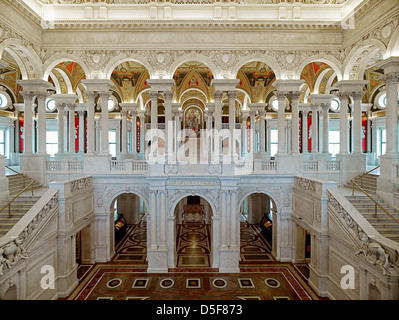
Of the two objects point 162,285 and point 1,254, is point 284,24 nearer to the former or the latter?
point 162,285

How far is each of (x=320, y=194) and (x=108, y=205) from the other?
32.6ft

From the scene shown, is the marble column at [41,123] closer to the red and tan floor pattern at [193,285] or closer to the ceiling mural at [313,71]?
the red and tan floor pattern at [193,285]

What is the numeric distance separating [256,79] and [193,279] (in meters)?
13.5

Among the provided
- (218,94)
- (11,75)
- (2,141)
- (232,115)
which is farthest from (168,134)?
(2,141)

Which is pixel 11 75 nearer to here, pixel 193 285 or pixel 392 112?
pixel 193 285

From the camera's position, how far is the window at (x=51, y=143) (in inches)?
826

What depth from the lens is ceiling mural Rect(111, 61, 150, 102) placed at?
17.5 metres

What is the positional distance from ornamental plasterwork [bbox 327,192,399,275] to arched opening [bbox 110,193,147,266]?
9396 millimetres

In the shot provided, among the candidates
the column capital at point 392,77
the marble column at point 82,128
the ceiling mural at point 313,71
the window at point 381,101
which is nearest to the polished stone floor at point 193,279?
the marble column at point 82,128

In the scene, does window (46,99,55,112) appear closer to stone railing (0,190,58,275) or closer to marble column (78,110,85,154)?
marble column (78,110,85,154)

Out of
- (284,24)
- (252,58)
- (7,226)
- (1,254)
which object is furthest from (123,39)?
(1,254)

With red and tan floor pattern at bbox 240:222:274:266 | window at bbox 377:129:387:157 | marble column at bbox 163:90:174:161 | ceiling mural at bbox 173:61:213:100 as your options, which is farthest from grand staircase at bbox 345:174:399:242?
ceiling mural at bbox 173:61:213:100

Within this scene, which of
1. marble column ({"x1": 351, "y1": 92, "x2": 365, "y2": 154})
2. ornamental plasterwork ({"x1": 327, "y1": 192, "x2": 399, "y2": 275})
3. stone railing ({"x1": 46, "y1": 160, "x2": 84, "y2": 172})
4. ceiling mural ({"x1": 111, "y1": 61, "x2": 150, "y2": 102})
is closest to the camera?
ornamental plasterwork ({"x1": 327, "y1": 192, "x2": 399, "y2": 275})

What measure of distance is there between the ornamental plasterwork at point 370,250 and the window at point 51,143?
20.9 meters
